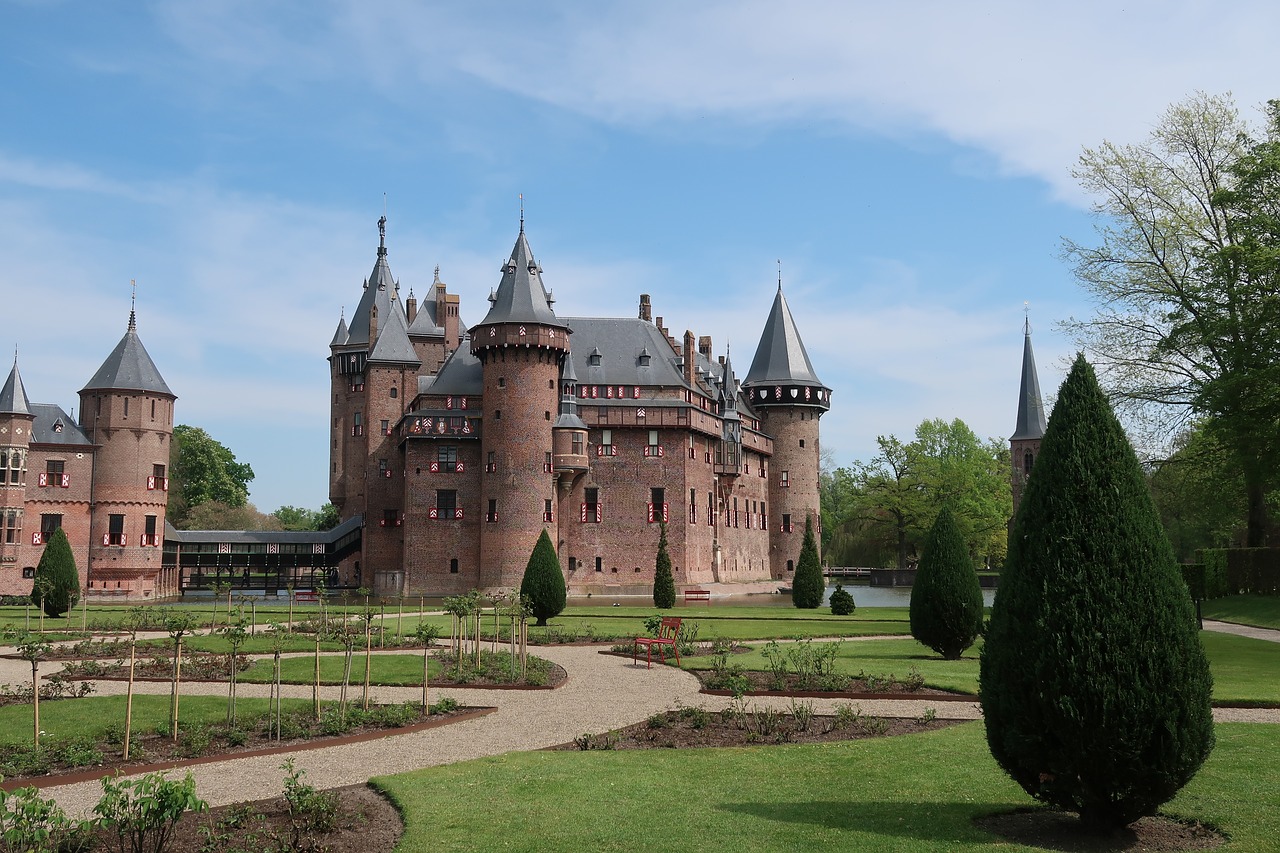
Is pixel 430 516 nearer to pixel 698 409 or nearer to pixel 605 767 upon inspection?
pixel 698 409

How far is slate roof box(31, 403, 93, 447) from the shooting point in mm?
50594

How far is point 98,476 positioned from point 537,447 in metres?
20.5

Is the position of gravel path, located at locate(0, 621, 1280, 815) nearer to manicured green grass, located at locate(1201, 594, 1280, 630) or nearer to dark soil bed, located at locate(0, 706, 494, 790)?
dark soil bed, located at locate(0, 706, 494, 790)

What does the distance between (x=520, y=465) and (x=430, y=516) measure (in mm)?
5510

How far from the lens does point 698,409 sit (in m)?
56.8

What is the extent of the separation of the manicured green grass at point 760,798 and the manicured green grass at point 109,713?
4645 millimetres

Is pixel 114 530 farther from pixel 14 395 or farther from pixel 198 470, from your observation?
pixel 198 470

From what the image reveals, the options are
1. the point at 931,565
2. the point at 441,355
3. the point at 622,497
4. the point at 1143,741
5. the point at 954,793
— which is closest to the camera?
the point at 1143,741

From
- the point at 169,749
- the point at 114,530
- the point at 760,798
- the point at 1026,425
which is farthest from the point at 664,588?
the point at 1026,425

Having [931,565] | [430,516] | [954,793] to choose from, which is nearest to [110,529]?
[430,516]

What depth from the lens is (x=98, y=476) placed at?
168 feet

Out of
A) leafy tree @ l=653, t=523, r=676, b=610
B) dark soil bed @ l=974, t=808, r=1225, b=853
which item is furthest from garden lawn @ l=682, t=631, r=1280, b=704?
leafy tree @ l=653, t=523, r=676, b=610

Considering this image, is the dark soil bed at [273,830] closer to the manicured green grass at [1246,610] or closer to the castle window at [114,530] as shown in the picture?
the manicured green grass at [1246,610]

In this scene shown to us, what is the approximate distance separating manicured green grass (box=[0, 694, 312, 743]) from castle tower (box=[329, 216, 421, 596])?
39.3m
